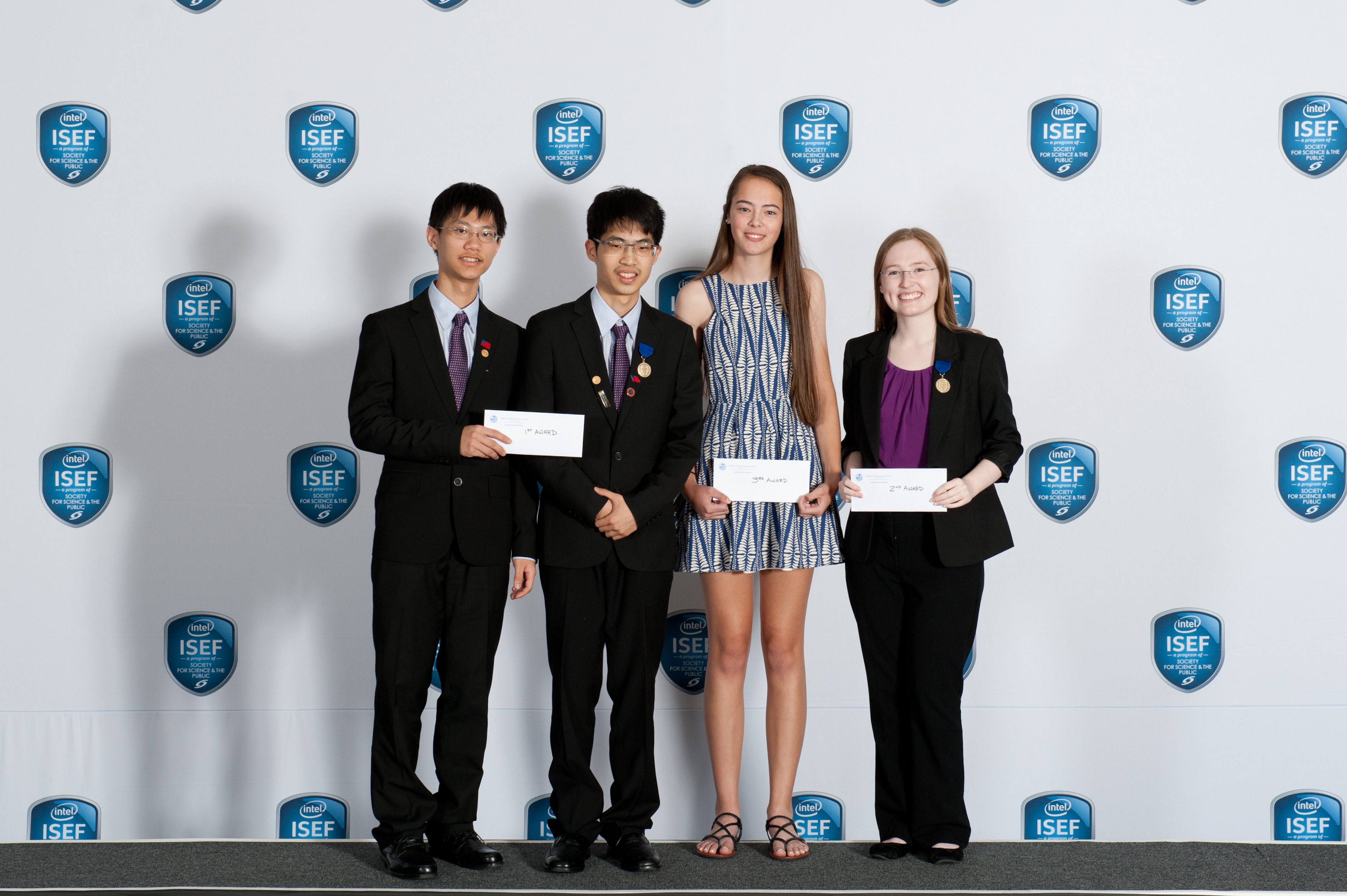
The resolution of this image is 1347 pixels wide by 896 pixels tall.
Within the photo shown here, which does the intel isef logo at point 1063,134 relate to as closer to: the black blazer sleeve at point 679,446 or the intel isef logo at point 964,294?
the intel isef logo at point 964,294

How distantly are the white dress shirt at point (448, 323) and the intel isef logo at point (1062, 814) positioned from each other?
2058 millimetres

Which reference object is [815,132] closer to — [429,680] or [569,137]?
[569,137]

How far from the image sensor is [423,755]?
2.89 m

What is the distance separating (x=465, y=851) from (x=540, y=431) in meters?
1.01

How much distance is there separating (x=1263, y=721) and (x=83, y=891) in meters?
3.15

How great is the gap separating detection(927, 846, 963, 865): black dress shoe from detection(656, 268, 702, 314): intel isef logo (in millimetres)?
1587

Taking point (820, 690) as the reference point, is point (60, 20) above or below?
above

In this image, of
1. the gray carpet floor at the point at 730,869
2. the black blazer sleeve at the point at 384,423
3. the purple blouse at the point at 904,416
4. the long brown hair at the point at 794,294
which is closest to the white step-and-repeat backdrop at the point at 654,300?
the gray carpet floor at the point at 730,869

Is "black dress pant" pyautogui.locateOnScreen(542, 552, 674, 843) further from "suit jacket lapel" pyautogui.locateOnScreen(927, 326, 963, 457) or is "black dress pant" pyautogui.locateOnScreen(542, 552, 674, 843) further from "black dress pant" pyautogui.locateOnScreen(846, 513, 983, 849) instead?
"suit jacket lapel" pyautogui.locateOnScreen(927, 326, 963, 457)

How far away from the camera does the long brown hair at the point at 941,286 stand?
2.36m

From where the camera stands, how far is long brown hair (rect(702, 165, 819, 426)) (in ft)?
7.94

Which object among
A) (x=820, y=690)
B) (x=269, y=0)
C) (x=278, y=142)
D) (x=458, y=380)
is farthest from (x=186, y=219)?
(x=820, y=690)

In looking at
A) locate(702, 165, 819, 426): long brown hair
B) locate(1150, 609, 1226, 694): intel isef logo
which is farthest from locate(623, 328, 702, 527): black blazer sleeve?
locate(1150, 609, 1226, 694): intel isef logo

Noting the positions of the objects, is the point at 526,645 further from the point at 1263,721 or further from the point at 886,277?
the point at 1263,721
